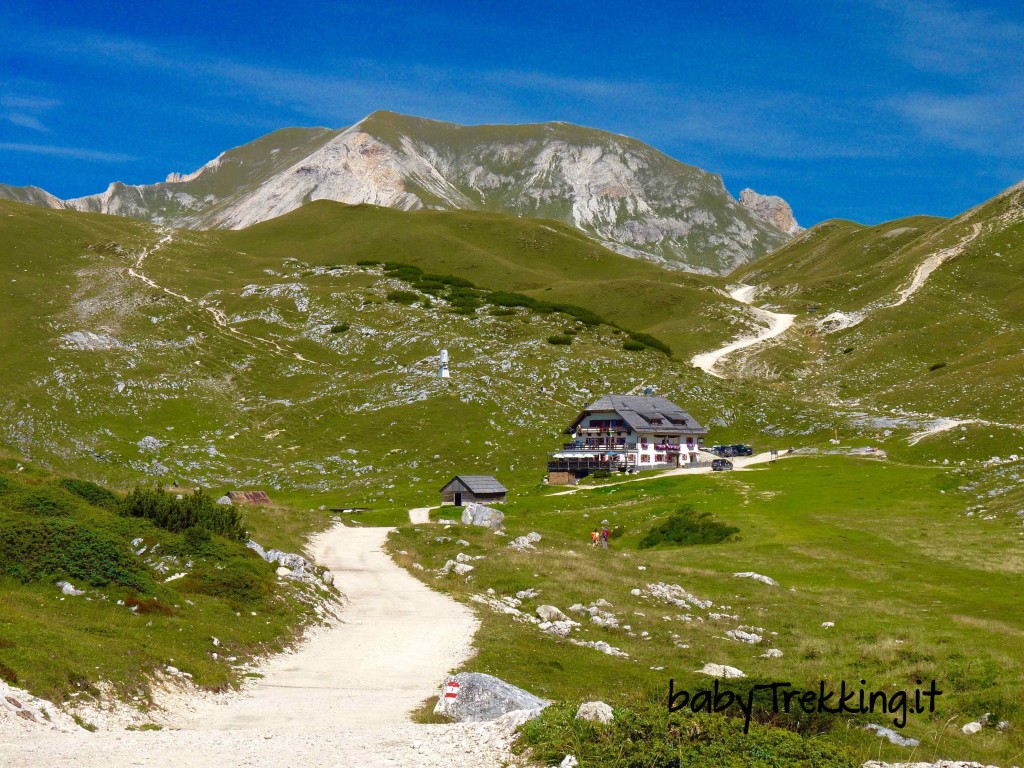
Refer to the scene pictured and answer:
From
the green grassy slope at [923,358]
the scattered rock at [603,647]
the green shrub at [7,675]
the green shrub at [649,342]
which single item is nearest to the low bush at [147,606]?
the green shrub at [7,675]

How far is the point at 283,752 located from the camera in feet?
53.8

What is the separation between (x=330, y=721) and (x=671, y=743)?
863 cm

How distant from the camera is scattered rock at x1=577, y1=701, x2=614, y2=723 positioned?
50.9 feet

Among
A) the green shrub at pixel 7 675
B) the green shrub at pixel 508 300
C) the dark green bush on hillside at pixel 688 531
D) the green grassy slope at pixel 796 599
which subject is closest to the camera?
the green shrub at pixel 7 675

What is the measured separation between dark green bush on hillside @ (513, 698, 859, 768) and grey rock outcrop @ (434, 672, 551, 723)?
2.68m

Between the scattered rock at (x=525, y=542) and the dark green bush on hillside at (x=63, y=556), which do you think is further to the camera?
the scattered rock at (x=525, y=542)

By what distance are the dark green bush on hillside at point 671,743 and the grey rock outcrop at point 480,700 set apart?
2685mm

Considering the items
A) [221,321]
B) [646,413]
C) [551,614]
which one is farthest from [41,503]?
[221,321]

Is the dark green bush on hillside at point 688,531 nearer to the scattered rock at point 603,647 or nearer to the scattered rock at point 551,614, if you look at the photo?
the scattered rock at point 551,614

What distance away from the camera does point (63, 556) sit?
26.6m

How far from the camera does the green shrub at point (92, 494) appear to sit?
3731 centimetres

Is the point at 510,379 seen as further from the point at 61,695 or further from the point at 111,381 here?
the point at 61,695

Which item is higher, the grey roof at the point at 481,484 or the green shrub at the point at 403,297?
the green shrub at the point at 403,297

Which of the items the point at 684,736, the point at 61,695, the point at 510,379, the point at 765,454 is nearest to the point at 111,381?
the point at 510,379
